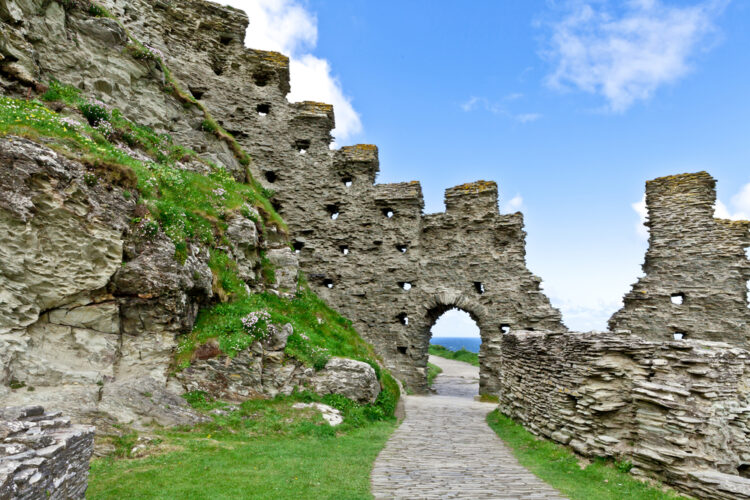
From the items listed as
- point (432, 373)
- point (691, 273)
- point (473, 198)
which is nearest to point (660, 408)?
point (691, 273)

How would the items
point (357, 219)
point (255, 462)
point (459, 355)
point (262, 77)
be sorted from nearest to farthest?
point (255, 462)
point (357, 219)
point (262, 77)
point (459, 355)

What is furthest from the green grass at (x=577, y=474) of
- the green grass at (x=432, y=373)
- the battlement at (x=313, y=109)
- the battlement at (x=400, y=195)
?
the battlement at (x=313, y=109)

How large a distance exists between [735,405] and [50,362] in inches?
621

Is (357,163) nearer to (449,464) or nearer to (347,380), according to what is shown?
(347,380)

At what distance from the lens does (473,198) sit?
25.0m

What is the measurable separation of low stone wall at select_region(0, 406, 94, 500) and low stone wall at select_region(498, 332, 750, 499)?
1029 cm

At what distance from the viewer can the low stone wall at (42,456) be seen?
4824mm

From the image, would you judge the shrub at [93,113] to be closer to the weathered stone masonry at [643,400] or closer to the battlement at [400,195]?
the battlement at [400,195]

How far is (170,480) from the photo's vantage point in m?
7.76

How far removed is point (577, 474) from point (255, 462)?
7031 mm

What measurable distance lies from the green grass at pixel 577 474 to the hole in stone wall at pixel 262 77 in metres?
25.6

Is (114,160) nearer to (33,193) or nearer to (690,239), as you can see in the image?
(33,193)

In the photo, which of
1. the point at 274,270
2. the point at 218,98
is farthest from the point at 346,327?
the point at 218,98

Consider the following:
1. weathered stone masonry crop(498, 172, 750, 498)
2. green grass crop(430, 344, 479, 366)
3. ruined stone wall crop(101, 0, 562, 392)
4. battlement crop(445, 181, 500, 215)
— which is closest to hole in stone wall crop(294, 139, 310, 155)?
ruined stone wall crop(101, 0, 562, 392)
